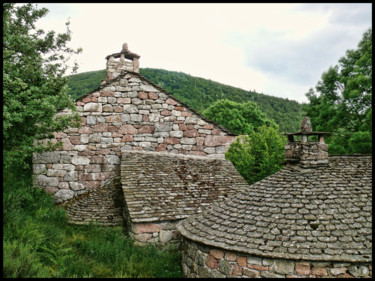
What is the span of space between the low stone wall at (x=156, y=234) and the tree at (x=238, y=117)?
2096cm

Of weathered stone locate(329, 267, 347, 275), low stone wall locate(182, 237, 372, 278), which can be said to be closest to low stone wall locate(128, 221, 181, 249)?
low stone wall locate(182, 237, 372, 278)

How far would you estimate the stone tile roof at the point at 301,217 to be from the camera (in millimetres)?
5465

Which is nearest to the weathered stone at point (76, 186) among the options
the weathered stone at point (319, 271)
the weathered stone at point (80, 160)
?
the weathered stone at point (80, 160)

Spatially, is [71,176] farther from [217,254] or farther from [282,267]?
[282,267]

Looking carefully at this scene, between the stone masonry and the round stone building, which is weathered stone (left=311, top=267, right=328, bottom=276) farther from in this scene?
the stone masonry

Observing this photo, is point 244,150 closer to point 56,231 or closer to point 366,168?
point 366,168

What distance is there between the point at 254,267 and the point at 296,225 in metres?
1.19

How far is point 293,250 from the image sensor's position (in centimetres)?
543

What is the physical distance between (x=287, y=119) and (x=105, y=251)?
49793mm

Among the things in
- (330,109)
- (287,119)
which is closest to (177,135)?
(330,109)

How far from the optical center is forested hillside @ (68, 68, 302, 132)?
5369 cm

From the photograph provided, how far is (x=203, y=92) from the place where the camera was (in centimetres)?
6181

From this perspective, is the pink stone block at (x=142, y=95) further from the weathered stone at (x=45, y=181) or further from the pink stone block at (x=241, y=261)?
the pink stone block at (x=241, y=261)

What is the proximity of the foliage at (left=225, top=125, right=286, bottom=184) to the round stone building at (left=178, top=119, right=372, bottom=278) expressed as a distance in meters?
6.97
